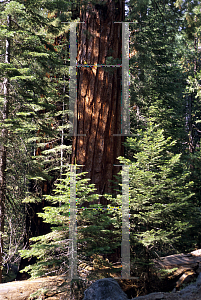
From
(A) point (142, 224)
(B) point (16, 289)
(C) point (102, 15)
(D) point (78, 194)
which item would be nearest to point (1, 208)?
(B) point (16, 289)

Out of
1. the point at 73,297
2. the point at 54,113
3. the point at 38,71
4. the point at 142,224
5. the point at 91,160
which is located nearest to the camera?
the point at 73,297

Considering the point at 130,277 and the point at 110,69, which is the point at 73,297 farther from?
A: the point at 110,69

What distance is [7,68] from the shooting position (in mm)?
4219

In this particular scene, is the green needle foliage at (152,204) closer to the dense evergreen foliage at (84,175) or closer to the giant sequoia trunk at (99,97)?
the dense evergreen foliage at (84,175)

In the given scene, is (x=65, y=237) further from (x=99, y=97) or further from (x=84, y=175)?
(x=99, y=97)

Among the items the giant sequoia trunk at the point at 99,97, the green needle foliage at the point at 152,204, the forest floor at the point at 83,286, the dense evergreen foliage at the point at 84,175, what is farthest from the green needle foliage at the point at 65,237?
the giant sequoia trunk at the point at 99,97

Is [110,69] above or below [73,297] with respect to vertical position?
above

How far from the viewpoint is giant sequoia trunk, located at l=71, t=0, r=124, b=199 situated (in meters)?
4.57

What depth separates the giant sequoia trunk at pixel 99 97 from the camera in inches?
180

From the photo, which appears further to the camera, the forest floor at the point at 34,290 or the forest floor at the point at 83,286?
the forest floor at the point at 34,290

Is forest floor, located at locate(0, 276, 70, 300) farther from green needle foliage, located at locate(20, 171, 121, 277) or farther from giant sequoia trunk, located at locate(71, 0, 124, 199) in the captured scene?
giant sequoia trunk, located at locate(71, 0, 124, 199)

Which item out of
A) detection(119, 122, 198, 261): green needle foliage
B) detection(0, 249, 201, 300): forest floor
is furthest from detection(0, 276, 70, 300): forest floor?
detection(119, 122, 198, 261): green needle foliage

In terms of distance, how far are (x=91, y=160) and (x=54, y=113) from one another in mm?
2661

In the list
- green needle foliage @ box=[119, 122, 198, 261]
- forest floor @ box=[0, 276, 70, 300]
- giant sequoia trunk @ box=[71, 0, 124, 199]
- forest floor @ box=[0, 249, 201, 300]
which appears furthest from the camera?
giant sequoia trunk @ box=[71, 0, 124, 199]
